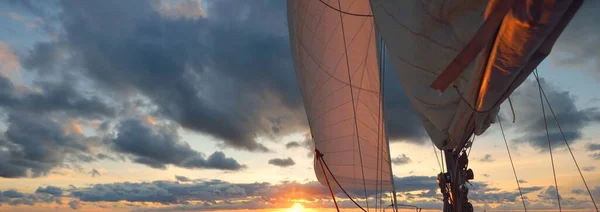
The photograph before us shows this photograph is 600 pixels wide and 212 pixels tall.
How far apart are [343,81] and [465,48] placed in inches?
301

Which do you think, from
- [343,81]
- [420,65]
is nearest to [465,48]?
[420,65]

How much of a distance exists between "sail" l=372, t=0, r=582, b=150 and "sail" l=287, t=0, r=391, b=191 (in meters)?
3.46

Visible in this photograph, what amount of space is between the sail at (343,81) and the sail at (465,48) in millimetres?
3457

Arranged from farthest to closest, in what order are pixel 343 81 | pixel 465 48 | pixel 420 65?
pixel 343 81 < pixel 420 65 < pixel 465 48

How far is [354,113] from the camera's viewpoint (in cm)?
1135

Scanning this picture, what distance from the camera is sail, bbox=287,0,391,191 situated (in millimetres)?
11055

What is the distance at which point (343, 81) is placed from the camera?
37.7ft

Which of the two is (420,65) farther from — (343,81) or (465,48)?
(343,81)

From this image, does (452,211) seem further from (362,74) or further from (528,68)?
(528,68)

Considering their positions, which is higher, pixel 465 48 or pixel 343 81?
pixel 343 81

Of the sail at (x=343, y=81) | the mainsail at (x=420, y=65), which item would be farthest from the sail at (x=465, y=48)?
the sail at (x=343, y=81)

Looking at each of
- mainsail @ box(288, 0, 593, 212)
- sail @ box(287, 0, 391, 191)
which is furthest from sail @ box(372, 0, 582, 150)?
sail @ box(287, 0, 391, 191)

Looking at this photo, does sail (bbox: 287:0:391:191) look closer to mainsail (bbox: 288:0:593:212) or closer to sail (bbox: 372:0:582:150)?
mainsail (bbox: 288:0:593:212)

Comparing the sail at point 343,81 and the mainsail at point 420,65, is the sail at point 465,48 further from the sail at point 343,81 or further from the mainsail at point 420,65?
the sail at point 343,81
